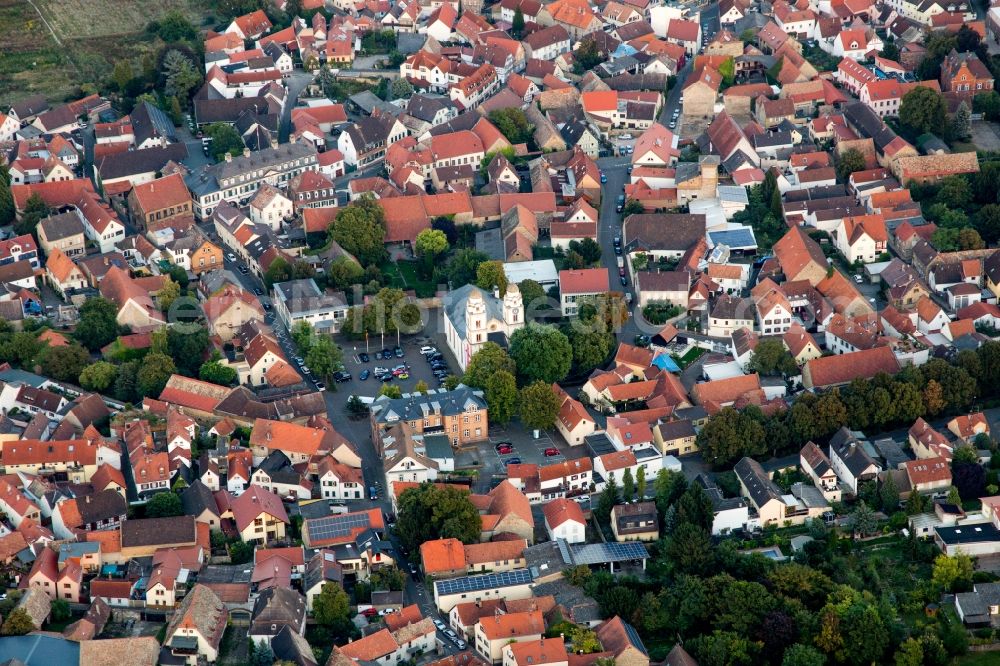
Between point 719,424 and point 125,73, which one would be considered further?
point 125,73

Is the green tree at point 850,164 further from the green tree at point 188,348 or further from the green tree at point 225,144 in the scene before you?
the green tree at point 188,348

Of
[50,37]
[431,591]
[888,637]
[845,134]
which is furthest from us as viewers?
[50,37]

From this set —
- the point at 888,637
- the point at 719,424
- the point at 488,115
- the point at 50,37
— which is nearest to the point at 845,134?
the point at 488,115

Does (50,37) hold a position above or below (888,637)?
below

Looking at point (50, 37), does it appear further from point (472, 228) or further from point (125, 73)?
point (472, 228)

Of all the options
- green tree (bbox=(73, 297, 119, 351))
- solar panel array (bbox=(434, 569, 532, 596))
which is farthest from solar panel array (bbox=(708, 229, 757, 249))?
green tree (bbox=(73, 297, 119, 351))

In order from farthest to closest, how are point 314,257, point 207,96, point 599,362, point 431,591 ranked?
point 207,96, point 314,257, point 599,362, point 431,591
